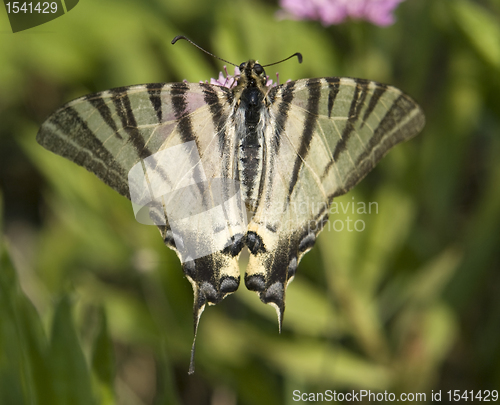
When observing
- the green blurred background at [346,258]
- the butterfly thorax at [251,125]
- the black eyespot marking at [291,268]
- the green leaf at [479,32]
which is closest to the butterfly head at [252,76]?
the butterfly thorax at [251,125]

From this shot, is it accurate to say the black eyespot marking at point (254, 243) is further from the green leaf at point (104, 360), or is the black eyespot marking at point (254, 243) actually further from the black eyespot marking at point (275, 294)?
the green leaf at point (104, 360)

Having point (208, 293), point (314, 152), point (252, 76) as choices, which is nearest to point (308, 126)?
point (314, 152)

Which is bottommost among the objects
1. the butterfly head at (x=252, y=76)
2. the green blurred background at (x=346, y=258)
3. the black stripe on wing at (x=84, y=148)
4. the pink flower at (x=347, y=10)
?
the green blurred background at (x=346, y=258)

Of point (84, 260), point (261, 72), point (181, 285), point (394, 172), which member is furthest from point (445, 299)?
point (84, 260)

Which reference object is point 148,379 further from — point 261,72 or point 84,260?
point 261,72

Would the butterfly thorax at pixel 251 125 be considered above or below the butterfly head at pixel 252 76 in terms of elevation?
below

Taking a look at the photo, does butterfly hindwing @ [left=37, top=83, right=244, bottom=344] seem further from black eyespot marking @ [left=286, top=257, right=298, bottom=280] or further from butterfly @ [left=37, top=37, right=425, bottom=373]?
black eyespot marking @ [left=286, top=257, right=298, bottom=280]

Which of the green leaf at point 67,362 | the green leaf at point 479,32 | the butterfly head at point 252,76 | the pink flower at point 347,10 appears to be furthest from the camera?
the pink flower at point 347,10

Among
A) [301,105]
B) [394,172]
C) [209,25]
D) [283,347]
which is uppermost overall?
[209,25]
